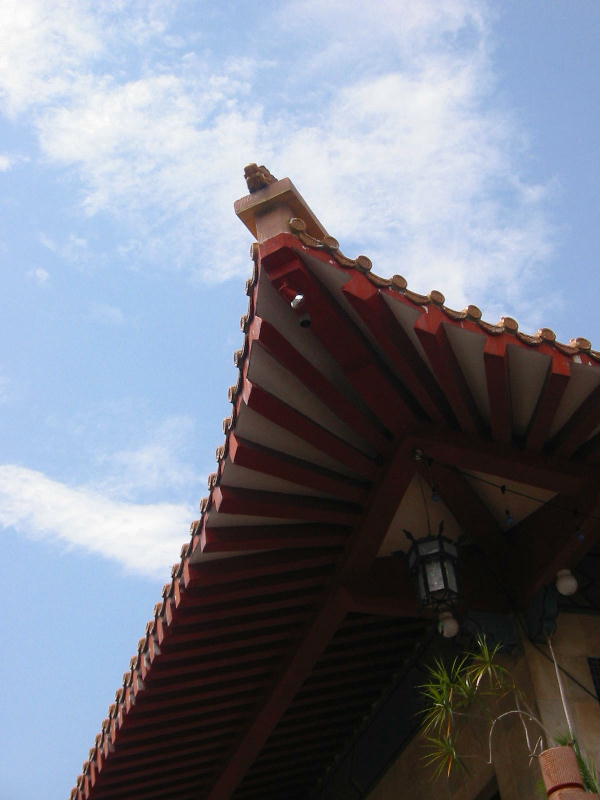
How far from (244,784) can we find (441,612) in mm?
4021

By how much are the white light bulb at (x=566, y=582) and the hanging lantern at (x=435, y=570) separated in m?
0.69

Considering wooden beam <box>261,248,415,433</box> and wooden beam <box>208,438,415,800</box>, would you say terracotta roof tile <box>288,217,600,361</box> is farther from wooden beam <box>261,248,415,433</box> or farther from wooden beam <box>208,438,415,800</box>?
wooden beam <box>208,438,415,800</box>

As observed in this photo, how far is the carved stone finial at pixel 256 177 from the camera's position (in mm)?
5164

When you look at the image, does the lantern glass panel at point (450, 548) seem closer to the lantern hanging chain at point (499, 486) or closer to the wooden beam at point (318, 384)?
the lantern hanging chain at point (499, 486)

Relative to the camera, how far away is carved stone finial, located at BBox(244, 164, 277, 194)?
516 centimetres

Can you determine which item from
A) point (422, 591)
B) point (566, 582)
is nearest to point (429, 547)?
point (422, 591)

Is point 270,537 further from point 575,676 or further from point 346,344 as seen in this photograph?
point 575,676

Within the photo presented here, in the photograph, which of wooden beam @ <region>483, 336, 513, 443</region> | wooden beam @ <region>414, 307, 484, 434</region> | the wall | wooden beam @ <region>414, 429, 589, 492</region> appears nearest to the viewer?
wooden beam @ <region>414, 307, 484, 434</region>

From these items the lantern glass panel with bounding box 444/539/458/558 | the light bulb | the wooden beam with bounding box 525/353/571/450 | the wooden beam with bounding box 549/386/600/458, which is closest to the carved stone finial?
the wooden beam with bounding box 525/353/571/450

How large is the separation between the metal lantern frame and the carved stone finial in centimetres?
253

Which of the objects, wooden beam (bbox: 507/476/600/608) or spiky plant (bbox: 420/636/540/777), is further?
wooden beam (bbox: 507/476/600/608)

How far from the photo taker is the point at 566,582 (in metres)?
6.13

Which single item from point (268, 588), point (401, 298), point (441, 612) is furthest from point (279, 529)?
point (401, 298)

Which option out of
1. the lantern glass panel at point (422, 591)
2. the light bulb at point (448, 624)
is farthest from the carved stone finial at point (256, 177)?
the light bulb at point (448, 624)
